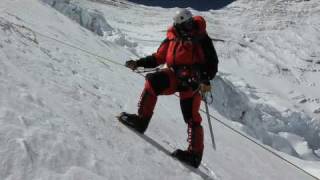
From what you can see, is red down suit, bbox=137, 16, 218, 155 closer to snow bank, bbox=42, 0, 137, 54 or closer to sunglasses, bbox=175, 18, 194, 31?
sunglasses, bbox=175, 18, 194, 31

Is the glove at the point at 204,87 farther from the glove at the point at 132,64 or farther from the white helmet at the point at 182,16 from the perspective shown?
the glove at the point at 132,64

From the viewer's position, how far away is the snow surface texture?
3.76 metres

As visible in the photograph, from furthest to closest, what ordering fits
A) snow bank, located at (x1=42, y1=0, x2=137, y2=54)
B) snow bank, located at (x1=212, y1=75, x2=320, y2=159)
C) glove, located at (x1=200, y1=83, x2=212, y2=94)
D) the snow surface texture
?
snow bank, located at (x1=212, y1=75, x2=320, y2=159) < snow bank, located at (x1=42, y1=0, x2=137, y2=54) < glove, located at (x1=200, y1=83, x2=212, y2=94) < the snow surface texture

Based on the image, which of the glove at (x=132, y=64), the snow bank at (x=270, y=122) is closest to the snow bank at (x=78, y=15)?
the snow bank at (x=270, y=122)

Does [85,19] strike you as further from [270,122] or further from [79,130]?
[79,130]

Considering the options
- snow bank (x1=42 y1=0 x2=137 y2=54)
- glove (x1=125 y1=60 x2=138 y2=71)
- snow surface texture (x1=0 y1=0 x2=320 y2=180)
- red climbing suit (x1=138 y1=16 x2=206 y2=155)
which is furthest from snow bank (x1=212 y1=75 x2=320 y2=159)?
red climbing suit (x1=138 y1=16 x2=206 y2=155)

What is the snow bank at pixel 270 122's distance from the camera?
1280 inches

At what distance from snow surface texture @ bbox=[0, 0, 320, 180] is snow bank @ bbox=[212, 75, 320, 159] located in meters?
23.7

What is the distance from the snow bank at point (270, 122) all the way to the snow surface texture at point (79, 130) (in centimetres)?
2366

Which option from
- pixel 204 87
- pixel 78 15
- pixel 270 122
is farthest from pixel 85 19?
pixel 204 87

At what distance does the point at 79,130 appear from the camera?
4570 millimetres

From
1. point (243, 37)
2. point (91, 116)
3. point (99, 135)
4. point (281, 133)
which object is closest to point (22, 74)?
point (91, 116)

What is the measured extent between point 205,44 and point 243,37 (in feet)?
195

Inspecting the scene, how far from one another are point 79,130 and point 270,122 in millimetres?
A: 31167
